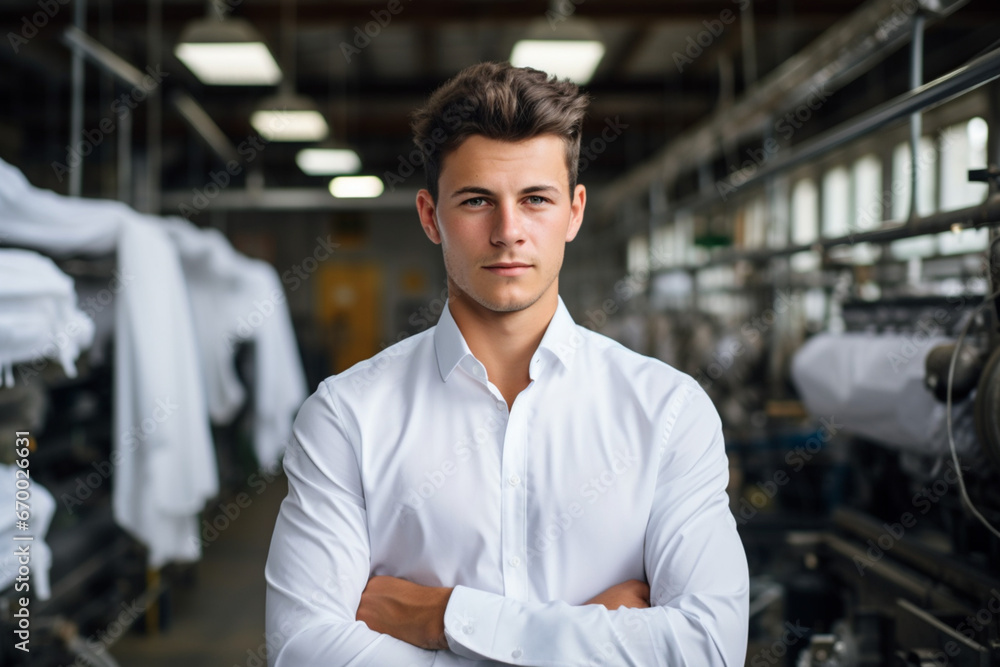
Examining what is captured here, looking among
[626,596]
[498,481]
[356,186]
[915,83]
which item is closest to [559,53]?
[915,83]

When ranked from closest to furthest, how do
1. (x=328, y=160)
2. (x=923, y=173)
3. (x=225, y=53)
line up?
(x=225, y=53) → (x=923, y=173) → (x=328, y=160)

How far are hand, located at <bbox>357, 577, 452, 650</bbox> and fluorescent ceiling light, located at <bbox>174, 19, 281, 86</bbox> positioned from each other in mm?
3116

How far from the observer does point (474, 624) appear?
1126 mm

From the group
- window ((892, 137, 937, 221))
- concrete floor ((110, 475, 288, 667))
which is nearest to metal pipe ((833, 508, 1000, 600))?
Answer: concrete floor ((110, 475, 288, 667))

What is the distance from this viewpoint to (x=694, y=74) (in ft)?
25.0

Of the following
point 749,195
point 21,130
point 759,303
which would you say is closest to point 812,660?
point 759,303

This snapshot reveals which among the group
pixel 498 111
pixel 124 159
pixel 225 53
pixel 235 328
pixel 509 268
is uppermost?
pixel 225 53

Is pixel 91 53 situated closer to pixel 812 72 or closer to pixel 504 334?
pixel 504 334

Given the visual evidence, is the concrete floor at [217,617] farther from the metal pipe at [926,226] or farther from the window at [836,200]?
the window at [836,200]

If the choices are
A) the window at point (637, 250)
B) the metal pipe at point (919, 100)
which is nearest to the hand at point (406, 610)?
the metal pipe at point (919, 100)

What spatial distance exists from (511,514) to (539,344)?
0.28 meters

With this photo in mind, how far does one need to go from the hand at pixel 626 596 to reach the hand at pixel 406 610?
0.23 metres

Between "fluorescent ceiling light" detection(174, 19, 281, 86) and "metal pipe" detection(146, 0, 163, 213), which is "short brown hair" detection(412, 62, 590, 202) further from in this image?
"fluorescent ceiling light" detection(174, 19, 281, 86)

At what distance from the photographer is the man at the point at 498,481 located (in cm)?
114
